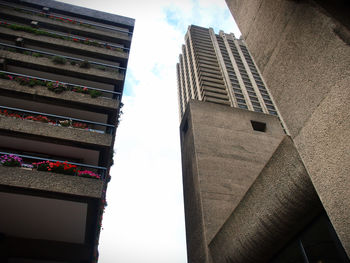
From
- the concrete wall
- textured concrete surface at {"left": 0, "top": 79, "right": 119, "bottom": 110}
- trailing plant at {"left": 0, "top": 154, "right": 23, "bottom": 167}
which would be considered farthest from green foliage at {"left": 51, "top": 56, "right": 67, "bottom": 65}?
the concrete wall

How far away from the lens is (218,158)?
47.4ft

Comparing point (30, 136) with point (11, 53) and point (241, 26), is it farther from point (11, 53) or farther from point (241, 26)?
point (241, 26)

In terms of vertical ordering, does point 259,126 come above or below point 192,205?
above

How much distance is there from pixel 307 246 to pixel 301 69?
490cm

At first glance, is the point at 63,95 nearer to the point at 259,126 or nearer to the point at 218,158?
the point at 218,158

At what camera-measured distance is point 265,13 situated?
3.91 metres

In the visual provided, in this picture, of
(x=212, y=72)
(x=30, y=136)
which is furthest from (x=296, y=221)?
(x=212, y=72)

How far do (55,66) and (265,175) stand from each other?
45.2ft

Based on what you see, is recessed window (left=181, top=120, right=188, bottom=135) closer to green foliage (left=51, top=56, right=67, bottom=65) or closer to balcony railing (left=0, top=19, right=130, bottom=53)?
balcony railing (left=0, top=19, right=130, bottom=53)

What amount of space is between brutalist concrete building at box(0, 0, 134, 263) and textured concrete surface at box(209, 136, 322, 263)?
5203 millimetres

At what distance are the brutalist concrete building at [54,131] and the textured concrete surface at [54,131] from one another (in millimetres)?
39

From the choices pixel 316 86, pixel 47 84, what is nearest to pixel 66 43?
pixel 47 84

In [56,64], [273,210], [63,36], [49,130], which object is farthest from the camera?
[63,36]

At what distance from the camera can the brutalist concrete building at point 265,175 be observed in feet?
9.62
